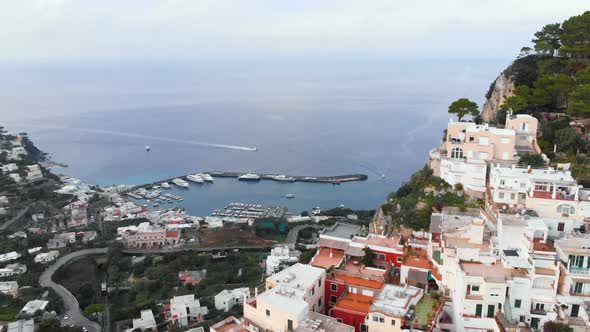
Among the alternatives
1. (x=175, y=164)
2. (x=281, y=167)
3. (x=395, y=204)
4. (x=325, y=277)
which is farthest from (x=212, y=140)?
(x=325, y=277)

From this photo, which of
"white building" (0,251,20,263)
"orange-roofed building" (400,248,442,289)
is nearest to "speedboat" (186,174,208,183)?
"white building" (0,251,20,263)

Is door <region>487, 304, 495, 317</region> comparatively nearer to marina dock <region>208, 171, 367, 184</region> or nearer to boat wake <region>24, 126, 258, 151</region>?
marina dock <region>208, 171, 367, 184</region>

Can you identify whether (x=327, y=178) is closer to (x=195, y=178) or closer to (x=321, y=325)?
(x=195, y=178)

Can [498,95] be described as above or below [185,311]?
above

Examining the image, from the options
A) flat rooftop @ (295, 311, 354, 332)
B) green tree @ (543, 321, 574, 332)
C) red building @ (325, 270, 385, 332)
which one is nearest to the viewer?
flat rooftop @ (295, 311, 354, 332)

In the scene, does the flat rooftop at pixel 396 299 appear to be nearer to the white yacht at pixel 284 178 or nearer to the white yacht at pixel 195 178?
the white yacht at pixel 284 178

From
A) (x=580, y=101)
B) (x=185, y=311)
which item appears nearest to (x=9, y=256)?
(x=185, y=311)

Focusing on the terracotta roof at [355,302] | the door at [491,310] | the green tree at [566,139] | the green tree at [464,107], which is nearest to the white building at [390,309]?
the terracotta roof at [355,302]
